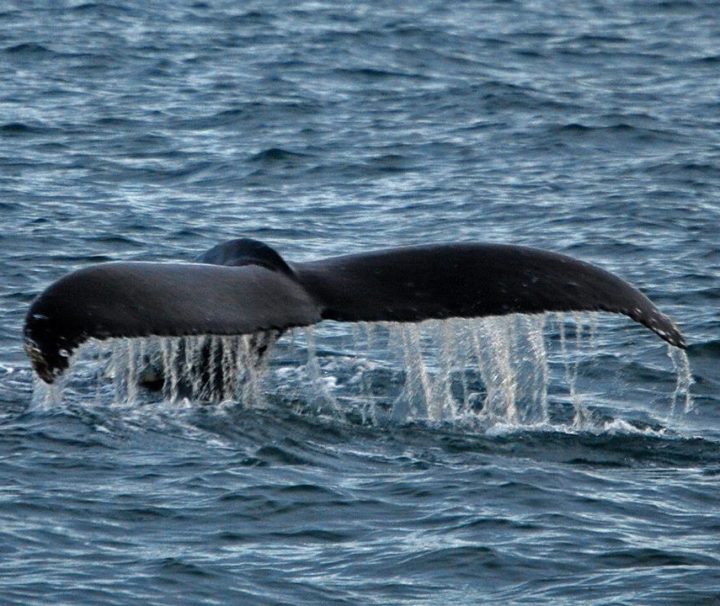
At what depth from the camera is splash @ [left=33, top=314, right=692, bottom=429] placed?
7.52m

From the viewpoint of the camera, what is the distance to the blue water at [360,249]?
6.73m

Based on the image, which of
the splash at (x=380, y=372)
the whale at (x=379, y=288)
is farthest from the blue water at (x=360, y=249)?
the whale at (x=379, y=288)

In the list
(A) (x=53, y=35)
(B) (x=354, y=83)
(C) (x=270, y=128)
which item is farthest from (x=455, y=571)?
(A) (x=53, y=35)

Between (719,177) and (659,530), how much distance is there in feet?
29.9

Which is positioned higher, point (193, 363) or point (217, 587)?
point (193, 363)

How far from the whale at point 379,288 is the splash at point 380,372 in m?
0.13

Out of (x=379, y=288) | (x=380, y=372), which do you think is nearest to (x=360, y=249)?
(x=380, y=372)

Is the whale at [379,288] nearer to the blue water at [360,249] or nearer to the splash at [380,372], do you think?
the splash at [380,372]

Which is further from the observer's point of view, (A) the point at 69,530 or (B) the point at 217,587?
(A) the point at 69,530

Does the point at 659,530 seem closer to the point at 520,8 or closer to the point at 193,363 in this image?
the point at 193,363

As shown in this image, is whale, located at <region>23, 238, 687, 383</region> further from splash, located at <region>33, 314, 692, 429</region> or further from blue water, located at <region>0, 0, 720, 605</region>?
blue water, located at <region>0, 0, 720, 605</region>

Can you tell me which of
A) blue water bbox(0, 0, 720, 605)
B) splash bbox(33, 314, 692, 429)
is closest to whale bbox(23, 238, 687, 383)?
splash bbox(33, 314, 692, 429)

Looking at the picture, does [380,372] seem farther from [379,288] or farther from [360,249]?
[360,249]

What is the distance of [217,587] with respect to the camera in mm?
6367
